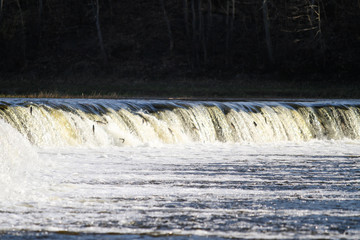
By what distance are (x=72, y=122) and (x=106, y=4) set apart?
3398 cm

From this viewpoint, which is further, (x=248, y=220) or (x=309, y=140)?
(x=309, y=140)

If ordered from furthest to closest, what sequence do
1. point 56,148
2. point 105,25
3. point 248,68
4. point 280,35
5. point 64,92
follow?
point 105,25
point 280,35
point 248,68
point 64,92
point 56,148

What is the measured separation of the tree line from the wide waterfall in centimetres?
1456

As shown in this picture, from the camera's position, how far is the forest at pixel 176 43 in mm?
38000

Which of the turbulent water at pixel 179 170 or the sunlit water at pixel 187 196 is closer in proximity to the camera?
the sunlit water at pixel 187 196

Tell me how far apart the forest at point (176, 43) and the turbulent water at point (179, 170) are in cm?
1418

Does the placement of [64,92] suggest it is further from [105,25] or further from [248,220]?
[248,220]

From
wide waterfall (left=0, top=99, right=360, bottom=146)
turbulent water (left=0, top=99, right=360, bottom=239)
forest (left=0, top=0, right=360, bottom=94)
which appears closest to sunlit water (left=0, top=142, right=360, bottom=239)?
turbulent water (left=0, top=99, right=360, bottom=239)

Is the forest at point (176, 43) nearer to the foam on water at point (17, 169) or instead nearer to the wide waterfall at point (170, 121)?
the wide waterfall at point (170, 121)

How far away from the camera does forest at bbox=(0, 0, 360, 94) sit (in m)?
38.0

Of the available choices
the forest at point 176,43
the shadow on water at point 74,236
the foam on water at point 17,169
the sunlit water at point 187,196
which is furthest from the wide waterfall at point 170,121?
the forest at point 176,43

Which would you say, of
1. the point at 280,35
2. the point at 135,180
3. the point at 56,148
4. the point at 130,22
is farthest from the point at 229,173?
the point at 130,22

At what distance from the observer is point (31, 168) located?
12.4 metres

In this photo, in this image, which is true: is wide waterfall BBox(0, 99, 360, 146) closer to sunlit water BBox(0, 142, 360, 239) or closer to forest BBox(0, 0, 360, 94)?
sunlit water BBox(0, 142, 360, 239)
